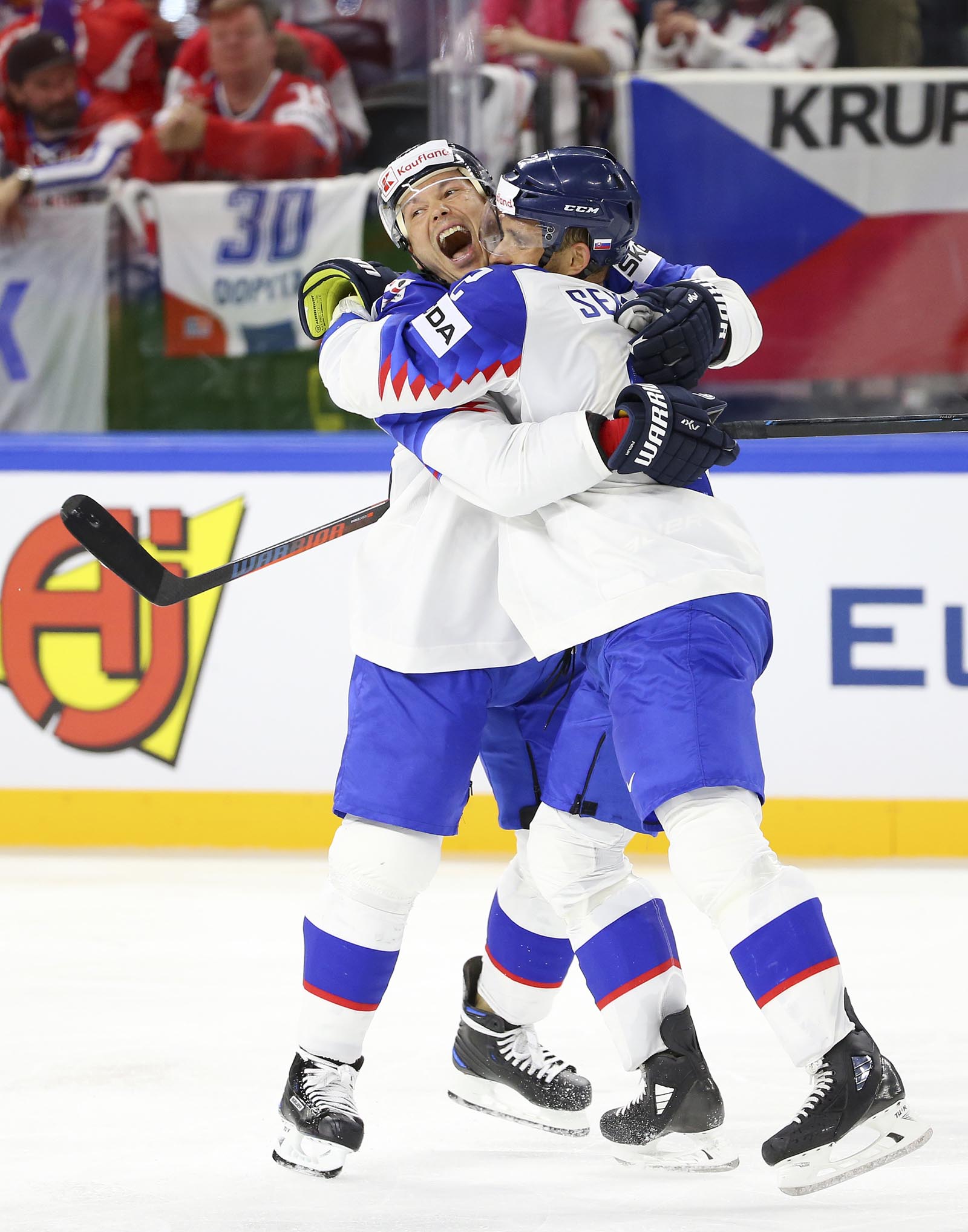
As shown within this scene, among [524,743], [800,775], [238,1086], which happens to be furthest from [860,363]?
[238,1086]

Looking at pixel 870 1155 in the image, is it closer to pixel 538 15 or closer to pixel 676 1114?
pixel 676 1114

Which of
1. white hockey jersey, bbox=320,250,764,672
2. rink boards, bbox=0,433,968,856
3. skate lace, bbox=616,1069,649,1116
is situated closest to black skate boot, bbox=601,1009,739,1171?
skate lace, bbox=616,1069,649,1116

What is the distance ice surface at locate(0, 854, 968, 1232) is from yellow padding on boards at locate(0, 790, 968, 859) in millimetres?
83

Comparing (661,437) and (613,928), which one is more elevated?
(661,437)

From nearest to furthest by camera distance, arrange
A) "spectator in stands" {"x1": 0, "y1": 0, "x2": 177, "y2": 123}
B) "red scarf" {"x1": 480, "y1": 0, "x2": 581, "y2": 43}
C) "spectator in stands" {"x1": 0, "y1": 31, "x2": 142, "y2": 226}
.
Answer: "red scarf" {"x1": 480, "y1": 0, "x2": 581, "y2": 43}, "spectator in stands" {"x1": 0, "y1": 31, "x2": 142, "y2": 226}, "spectator in stands" {"x1": 0, "y1": 0, "x2": 177, "y2": 123}

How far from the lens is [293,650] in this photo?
3373 millimetres

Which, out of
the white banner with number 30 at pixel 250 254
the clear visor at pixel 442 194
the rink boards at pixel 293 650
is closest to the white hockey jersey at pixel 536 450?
the clear visor at pixel 442 194

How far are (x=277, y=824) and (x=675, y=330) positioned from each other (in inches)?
80.1

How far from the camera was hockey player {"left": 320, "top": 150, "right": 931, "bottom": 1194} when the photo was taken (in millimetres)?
1505

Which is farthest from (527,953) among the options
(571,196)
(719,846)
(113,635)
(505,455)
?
(113,635)

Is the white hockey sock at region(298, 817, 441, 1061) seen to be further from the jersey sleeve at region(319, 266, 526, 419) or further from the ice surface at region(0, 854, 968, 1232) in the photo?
the jersey sleeve at region(319, 266, 526, 419)

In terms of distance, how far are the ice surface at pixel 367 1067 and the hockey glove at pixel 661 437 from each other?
0.77 meters

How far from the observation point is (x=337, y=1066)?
1.82 m

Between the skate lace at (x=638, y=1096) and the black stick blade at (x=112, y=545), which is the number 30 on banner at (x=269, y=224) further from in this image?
the skate lace at (x=638, y=1096)
